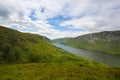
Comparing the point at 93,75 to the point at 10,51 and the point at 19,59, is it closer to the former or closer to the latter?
the point at 19,59

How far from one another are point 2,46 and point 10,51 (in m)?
10.5

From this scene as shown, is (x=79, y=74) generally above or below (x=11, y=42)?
below

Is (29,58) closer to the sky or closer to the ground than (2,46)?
closer to the ground

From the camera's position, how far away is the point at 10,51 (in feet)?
522

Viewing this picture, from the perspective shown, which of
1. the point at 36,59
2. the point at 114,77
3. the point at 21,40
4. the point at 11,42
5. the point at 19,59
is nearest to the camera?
the point at 114,77

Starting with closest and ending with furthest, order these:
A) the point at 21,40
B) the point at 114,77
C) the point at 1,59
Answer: the point at 114,77
the point at 1,59
the point at 21,40

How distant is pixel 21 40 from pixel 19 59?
49279 millimetres

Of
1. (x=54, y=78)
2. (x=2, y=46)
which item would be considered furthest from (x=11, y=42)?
(x=54, y=78)

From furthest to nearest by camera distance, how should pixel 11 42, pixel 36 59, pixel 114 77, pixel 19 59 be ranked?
pixel 11 42 < pixel 36 59 < pixel 19 59 < pixel 114 77

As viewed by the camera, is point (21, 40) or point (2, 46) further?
point (21, 40)

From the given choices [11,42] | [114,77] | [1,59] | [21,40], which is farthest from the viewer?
[21,40]

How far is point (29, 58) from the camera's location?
160500 millimetres

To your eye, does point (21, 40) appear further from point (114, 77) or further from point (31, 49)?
point (114, 77)

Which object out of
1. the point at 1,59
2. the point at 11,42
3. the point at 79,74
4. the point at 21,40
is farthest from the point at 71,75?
the point at 21,40
